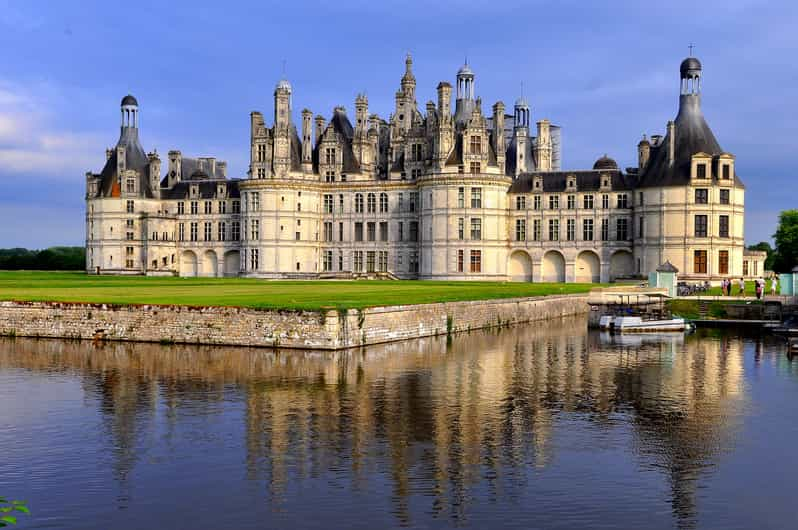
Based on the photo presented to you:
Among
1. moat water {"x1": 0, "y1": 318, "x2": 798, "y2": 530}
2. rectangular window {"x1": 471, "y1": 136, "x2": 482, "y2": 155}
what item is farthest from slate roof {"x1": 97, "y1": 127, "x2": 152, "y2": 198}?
moat water {"x1": 0, "y1": 318, "x2": 798, "y2": 530}

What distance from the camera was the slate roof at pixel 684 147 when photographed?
72438mm

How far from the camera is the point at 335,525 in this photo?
14398mm

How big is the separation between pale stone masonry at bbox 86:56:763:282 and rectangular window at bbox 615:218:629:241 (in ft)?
0.40

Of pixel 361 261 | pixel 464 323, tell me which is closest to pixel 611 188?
pixel 361 261

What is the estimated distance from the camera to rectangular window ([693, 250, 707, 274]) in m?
72.2

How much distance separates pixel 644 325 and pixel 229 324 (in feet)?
72.1

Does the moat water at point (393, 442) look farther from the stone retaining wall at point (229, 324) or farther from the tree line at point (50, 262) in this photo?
the tree line at point (50, 262)

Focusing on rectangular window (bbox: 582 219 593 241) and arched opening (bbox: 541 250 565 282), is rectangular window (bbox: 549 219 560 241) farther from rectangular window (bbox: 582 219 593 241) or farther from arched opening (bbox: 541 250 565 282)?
rectangular window (bbox: 582 219 593 241)

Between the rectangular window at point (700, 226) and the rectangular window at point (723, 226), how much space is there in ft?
3.94

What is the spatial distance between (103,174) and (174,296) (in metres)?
54.5

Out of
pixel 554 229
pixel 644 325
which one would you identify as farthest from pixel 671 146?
pixel 644 325

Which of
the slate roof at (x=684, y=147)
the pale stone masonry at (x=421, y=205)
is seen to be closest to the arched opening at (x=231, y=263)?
the pale stone masonry at (x=421, y=205)

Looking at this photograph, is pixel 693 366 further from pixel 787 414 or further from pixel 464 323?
pixel 464 323

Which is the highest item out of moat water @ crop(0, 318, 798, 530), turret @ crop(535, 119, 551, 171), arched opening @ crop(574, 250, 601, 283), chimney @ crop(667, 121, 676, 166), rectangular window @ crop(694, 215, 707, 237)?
turret @ crop(535, 119, 551, 171)
